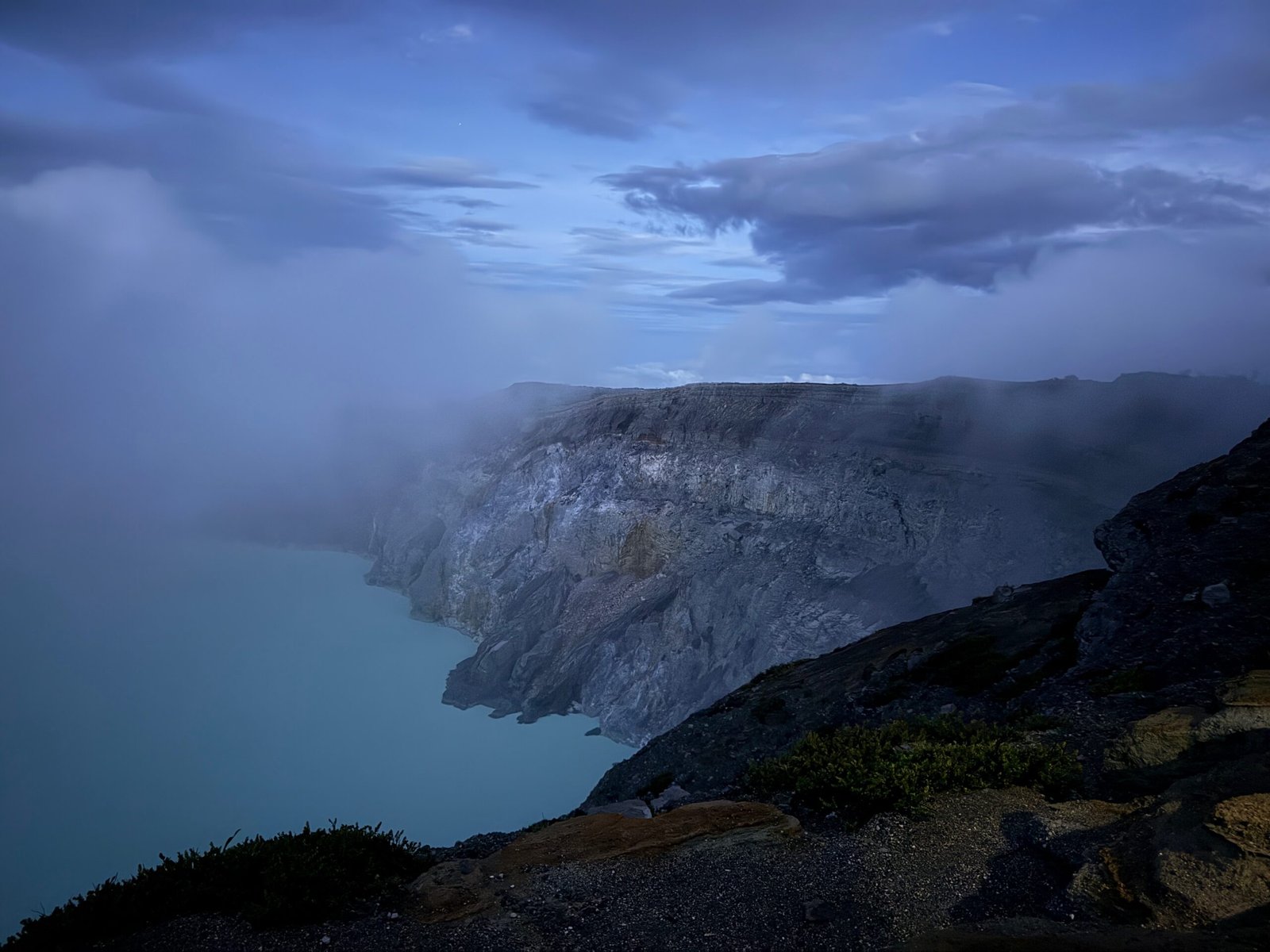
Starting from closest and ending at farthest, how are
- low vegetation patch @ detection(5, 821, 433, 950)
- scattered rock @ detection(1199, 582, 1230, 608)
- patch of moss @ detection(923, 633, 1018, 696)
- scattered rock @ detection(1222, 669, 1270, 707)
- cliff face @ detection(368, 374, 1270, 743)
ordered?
low vegetation patch @ detection(5, 821, 433, 950) → scattered rock @ detection(1222, 669, 1270, 707) → scattered rock @ detection(1199, 582, 1230, 608) → patch of moss @ detection(923, 633, 1018, 696) → cliff face @ detection(368, 374, 1270, 743)

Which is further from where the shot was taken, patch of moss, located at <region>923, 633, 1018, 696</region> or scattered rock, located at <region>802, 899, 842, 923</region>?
patch of moss, located at <region>923, 633, 1018, 696</region>

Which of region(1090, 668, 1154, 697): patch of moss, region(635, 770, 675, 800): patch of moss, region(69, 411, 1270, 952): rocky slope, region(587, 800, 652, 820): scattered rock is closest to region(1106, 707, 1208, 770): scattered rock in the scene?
region(69, 411, 1270, 952): rocky slope

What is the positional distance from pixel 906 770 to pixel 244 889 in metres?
10.5

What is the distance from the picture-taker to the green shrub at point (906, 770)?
522 inches

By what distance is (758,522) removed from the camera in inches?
2441

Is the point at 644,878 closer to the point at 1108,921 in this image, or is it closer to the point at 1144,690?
the point at 1108,921

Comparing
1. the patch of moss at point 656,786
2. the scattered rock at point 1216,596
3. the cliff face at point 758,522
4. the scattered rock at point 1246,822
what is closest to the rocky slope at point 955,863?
the scattered rock at point 1246,822

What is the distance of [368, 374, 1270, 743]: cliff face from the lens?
172 ft

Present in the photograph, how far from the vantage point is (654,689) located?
57406 millimetres

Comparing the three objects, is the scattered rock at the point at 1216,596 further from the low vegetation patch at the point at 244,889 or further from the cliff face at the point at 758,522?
→ the cliff face at the point at 758,522

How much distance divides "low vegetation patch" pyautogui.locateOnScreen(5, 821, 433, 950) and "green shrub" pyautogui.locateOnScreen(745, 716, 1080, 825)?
7.13 meters

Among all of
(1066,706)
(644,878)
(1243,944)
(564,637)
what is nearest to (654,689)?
(564,637)

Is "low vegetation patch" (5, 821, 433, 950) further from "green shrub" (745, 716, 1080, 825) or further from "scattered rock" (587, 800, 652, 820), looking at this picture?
"green shrub" (745, 716, 1080, 825)

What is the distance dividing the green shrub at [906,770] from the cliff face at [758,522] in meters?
36.5
